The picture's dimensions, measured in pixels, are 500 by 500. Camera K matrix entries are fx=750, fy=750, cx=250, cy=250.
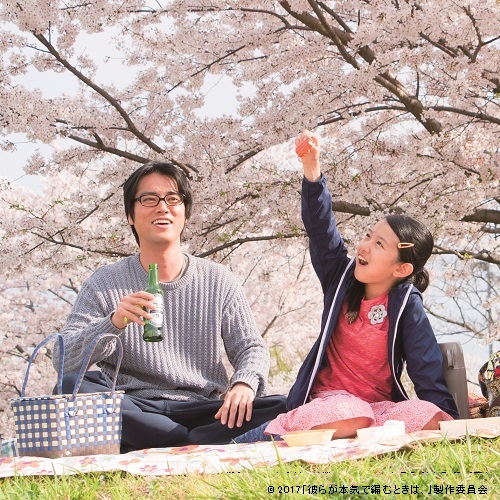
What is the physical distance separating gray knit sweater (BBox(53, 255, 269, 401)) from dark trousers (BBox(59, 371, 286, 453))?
3.6 inches

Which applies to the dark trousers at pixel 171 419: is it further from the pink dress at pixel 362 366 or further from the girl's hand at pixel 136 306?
the girl's hand at pixel 136 306

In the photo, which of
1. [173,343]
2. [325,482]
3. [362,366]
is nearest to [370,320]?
[362,366]

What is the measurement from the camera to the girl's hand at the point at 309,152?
3094 mm

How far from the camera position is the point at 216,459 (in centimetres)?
231

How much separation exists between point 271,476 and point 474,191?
4.41m

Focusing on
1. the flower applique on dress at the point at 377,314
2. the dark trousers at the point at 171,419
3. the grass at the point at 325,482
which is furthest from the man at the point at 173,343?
the grass at the point at 325,482

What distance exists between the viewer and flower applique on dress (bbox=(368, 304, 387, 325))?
3219mm

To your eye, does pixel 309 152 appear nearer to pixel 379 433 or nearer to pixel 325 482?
pixel 379 433

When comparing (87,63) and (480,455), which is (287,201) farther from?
(480,455)

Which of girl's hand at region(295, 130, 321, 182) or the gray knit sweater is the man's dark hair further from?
girl's hand at region(295, 130, 321, 182)

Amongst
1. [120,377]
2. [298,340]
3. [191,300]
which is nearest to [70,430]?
[120,377]

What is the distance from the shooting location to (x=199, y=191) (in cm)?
616

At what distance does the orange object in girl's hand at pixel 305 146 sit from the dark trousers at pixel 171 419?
3.47ft

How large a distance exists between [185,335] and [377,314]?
84 centimetres
